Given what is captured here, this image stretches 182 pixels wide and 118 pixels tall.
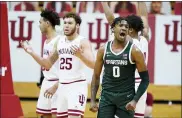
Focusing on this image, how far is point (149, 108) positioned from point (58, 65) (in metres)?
2.58

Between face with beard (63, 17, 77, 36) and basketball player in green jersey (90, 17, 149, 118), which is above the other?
face with beard (63, 17, 77, 36)

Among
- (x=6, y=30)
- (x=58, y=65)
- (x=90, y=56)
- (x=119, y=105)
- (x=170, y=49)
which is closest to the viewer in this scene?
(x=119, y=105)

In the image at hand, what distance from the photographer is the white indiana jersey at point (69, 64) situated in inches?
392

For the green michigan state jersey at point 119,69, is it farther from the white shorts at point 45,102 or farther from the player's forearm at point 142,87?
the white shorts at point 45,102

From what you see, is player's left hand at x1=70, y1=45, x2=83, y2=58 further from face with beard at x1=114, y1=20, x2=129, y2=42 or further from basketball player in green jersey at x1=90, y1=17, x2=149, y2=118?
face with beard at x1=114, y1=20, x2=129, y2=42

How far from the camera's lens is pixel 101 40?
1523 cm

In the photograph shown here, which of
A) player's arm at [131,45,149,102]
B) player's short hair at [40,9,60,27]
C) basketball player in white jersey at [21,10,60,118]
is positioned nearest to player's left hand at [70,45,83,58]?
basketball player in white jersey at [21,10,60,118]

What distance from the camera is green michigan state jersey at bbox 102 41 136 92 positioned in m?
8.26

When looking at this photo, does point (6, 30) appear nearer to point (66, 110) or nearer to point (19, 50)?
point (66, 110)

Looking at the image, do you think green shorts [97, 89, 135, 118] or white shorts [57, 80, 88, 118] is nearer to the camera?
green shorts [97, 89, 135, 118]

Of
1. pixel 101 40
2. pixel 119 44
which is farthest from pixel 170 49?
pixel 119 44

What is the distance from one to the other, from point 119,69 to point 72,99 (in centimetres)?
184

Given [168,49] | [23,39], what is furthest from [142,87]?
[23,39]

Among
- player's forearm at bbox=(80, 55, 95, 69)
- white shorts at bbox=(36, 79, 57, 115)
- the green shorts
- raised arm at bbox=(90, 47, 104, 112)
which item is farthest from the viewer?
white shorts at bbox=(36, 79, 57, 115)
